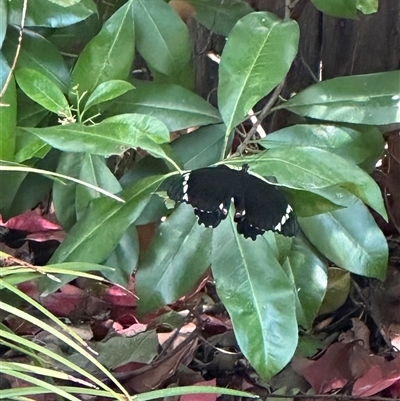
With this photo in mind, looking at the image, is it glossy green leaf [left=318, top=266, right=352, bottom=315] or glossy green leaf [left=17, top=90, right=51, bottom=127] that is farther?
glossy green leaf [left=318, top=266, right=352, bottom=315]

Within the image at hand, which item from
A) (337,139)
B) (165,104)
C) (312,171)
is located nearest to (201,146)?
(165,104)

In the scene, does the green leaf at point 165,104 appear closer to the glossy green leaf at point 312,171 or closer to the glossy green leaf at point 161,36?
the glossy green leaf at point 161,36

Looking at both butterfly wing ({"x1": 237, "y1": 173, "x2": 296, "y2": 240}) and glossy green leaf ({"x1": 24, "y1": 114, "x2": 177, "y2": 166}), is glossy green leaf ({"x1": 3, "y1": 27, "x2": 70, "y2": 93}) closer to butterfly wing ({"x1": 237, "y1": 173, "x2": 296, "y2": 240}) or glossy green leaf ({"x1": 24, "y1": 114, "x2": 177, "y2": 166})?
glossy green leaf ({"x1": 24, "y1": 114, "x2": 177, "y2": 166})

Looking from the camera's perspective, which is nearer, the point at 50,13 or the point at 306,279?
the point at 50,13

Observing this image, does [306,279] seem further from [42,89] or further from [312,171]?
[42,89]

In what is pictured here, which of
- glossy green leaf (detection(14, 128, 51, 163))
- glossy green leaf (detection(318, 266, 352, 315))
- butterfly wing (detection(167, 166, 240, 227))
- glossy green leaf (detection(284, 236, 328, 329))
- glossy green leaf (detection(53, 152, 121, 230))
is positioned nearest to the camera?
butterfly wing (detection(167, 166, 240, 227))

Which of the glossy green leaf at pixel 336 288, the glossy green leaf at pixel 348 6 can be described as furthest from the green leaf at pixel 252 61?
the glossy green leaf at pixel 336 288

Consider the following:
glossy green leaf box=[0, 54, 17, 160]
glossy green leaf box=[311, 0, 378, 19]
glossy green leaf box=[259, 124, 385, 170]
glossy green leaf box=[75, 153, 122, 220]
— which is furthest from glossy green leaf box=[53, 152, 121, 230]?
glossy green leaf box=[311, 0, 378, 19]
